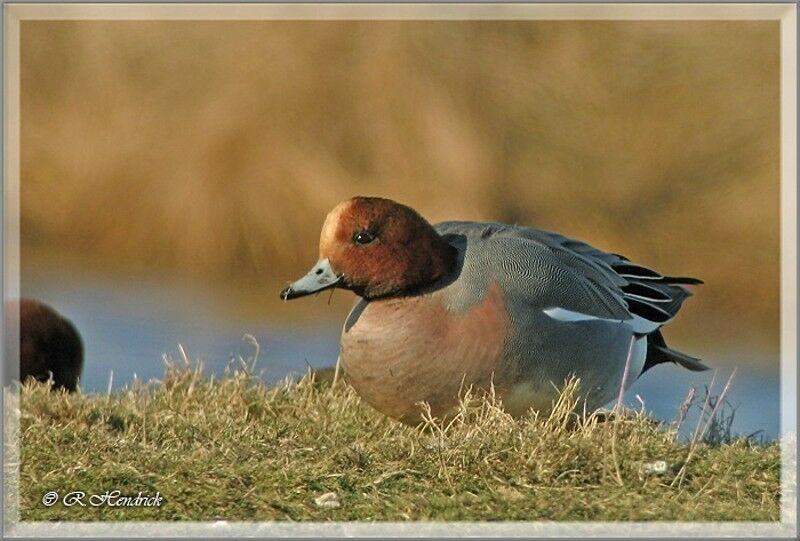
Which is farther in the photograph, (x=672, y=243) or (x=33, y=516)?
(x=672, y=243)

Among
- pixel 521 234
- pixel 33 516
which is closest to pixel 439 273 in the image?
pixel 521 234

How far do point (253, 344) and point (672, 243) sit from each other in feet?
5.20

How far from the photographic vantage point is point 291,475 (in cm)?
455

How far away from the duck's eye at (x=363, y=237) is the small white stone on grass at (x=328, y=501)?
0.78 m

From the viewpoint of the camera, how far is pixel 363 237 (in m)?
4.80

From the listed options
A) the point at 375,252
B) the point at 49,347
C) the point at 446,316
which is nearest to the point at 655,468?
the point at 446,316

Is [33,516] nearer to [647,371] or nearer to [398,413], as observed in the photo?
[398,413]

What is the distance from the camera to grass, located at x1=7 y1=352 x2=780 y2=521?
441cm

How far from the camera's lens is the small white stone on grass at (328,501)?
4.44 m

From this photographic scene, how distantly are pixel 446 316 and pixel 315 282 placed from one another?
1.32 ft

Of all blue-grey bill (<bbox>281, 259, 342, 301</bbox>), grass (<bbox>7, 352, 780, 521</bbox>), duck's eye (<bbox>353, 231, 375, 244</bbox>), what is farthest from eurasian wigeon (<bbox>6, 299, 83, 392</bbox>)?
duck's eye (<bbox>353, 231, 375, 244</bbox>)

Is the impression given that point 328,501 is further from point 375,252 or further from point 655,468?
point 655,468

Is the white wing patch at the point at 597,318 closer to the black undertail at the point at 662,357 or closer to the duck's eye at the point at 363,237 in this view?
the black undertail at the point at 662,357

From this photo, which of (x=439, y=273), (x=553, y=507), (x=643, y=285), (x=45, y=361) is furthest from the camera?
(x=45, y=361)
